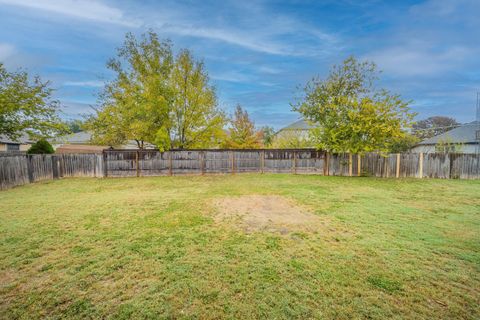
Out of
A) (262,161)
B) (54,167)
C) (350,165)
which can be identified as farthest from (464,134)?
(54,167)

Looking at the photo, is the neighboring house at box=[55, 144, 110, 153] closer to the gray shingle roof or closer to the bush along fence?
the bush along fence

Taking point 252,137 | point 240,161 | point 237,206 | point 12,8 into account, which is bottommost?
point 237,206

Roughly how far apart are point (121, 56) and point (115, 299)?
1531 centimetres

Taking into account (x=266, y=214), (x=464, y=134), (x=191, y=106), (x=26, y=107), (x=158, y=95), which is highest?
(x=158, y=95)

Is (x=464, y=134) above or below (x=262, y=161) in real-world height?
above

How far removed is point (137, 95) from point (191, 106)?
3286mm

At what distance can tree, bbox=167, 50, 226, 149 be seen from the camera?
12805 mm

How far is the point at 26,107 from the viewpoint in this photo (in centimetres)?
998

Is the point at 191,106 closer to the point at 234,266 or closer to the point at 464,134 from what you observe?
the point at 234,266

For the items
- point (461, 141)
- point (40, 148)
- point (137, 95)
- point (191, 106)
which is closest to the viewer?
point (137, 95)

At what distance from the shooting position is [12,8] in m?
7.75

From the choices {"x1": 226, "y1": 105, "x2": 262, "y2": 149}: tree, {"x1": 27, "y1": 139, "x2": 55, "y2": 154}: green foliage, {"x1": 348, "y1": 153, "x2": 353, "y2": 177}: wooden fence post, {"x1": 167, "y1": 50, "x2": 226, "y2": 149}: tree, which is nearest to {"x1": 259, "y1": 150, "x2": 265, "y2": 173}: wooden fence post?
{"x1": 167, "y1": 50, "x2": 226, "y2": 149}: tree

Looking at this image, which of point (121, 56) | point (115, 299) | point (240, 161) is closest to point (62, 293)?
point (115, 299)

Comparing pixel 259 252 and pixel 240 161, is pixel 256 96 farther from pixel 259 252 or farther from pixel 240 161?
pixel 259 252
